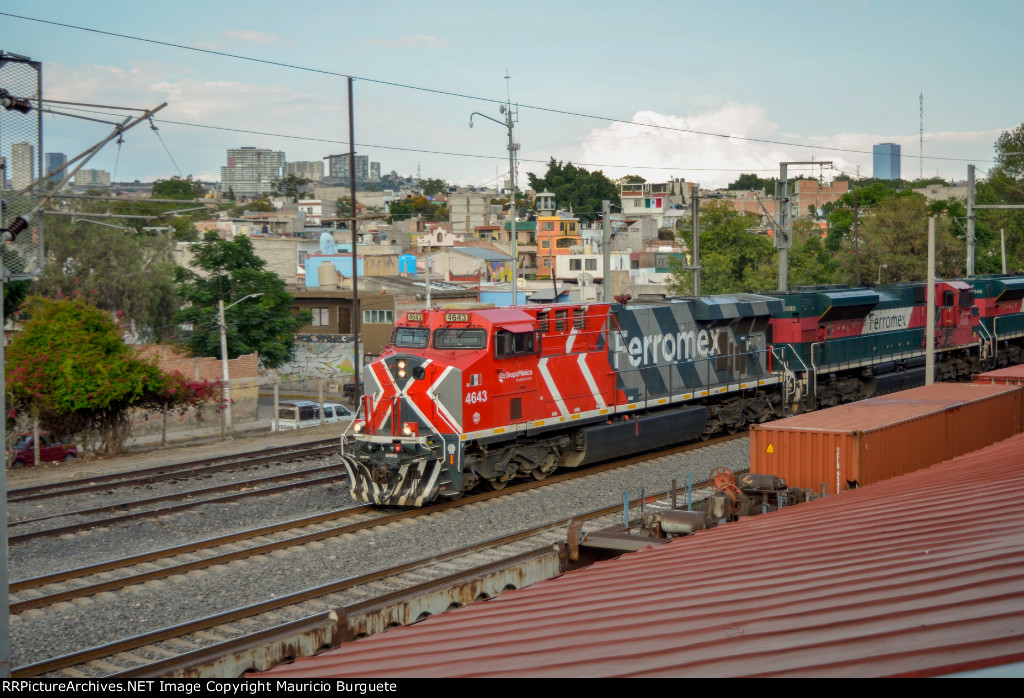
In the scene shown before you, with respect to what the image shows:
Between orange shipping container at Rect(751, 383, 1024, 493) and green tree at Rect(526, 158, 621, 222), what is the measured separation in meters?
114

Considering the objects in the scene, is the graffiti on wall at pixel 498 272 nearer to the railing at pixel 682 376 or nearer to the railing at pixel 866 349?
the railing at pixel 866 349

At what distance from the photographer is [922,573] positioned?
5730mm

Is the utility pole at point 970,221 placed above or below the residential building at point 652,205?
below

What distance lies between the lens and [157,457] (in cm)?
2377

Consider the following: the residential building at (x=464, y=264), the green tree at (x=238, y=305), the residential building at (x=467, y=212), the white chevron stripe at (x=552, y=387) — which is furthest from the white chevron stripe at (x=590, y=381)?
the residential building at (x=467, y=212)

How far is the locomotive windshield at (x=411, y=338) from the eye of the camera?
59.4 ft

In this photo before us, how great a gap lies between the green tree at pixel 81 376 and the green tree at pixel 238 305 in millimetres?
15089

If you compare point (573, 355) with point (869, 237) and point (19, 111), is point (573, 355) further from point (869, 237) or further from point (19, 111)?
point (869, 237)

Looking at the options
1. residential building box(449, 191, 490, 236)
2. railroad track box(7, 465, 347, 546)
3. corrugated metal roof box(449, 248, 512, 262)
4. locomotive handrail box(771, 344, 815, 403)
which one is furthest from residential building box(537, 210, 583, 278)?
railroad track box(7, 465, 347, 546)

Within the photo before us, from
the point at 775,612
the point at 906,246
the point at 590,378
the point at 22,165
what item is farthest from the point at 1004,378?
the point at 906,246

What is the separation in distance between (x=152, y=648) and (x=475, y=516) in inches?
276

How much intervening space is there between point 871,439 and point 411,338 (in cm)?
895

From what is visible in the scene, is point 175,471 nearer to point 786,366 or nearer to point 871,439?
point 871,439

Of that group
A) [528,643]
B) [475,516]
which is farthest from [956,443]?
[528,643]
